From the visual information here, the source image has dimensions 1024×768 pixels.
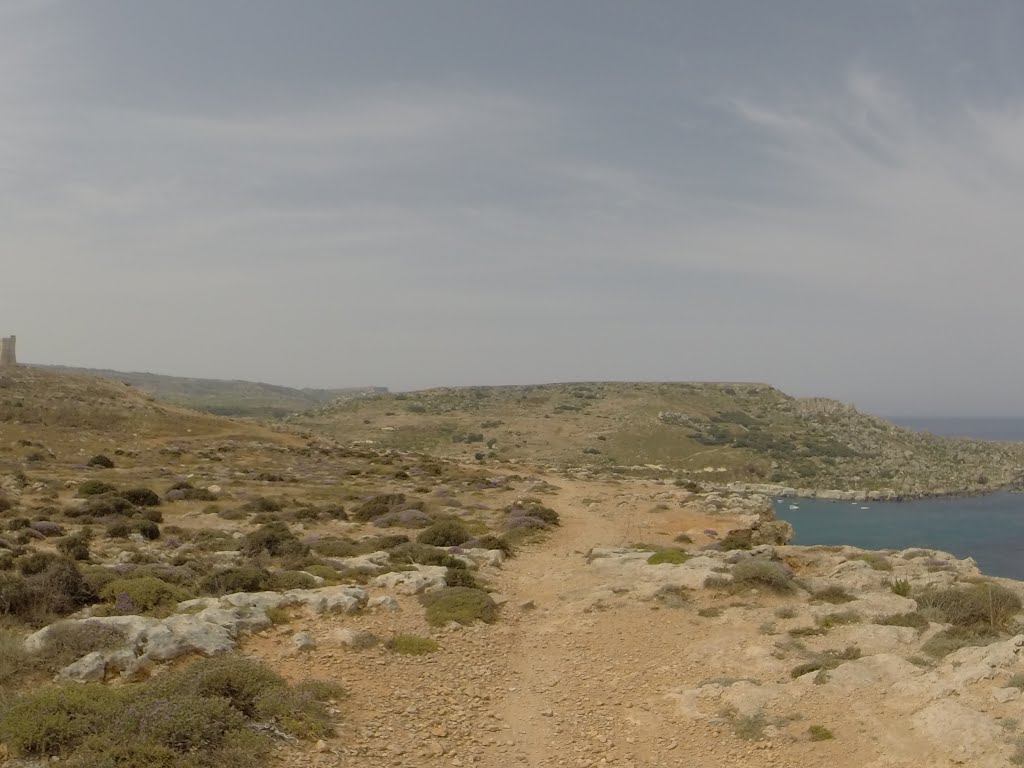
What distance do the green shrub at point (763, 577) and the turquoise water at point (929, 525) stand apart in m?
39.3

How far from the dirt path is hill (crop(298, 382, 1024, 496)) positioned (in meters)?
62.7

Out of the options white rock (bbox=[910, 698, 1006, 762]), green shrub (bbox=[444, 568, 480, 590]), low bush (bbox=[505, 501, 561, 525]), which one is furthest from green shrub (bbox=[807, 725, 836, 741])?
low bush (bbox=[505, 501, 561, 525])

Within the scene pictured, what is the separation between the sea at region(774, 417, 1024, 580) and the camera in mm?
53969

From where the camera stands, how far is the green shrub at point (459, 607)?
→ 16.2m

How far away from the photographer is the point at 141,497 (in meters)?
30.8

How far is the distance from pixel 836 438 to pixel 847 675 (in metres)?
106

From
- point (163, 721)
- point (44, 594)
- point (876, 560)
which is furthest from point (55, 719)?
point (876, 560)

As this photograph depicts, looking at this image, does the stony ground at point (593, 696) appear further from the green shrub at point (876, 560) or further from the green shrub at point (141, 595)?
the green shrub at point (876, 560)

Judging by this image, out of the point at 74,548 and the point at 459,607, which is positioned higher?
the point at 74,548

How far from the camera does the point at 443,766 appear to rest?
31.7 ft

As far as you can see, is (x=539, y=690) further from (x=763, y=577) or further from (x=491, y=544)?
(x=491, y=544)

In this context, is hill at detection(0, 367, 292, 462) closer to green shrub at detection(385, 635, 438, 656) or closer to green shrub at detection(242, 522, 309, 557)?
green shrub at detection(242, 522, 309, 557)

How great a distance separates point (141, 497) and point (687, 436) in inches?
3198

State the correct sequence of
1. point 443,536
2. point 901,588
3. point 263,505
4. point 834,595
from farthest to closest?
point 263,505 → point 443,536 → point 834,595 → point 901,588
